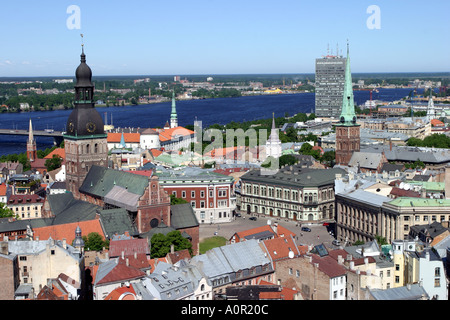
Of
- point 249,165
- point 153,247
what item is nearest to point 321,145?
point 249,165

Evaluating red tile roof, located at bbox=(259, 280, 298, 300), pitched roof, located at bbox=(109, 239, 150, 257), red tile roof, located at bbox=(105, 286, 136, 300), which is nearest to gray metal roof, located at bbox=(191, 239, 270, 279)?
red tile roof, located at bbox=(259, 280, 298, 300)

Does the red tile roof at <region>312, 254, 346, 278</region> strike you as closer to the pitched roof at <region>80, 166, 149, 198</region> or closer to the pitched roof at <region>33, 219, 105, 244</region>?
the pitched roof at <region>33, 219, 105, 244</region>

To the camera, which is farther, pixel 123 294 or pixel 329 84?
pixel 329 84

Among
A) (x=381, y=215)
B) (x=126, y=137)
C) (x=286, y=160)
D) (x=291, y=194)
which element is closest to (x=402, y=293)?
(x=381, y=215)

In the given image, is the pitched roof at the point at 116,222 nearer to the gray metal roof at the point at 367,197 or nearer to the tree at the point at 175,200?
the tree at the point at 175,200

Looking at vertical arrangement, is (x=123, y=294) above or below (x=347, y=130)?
below

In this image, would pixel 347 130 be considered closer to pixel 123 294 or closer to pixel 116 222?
pixel 116 222
